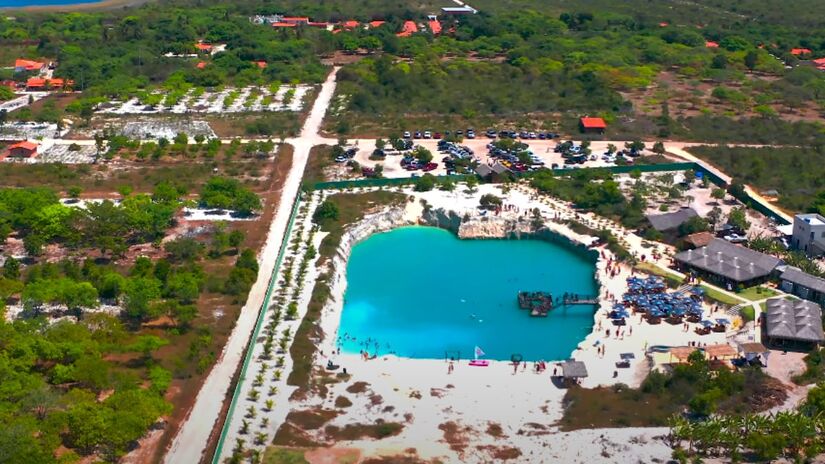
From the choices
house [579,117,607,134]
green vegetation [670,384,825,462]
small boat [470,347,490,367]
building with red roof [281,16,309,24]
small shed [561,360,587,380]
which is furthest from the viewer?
building with red roof [281,16,309,24]

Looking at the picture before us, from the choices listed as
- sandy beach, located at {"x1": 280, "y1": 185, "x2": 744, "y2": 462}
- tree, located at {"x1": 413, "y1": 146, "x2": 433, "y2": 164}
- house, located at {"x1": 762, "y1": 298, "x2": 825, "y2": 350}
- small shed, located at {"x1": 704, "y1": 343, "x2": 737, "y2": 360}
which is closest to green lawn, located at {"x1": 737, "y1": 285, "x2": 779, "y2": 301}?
house, located at {"x1": 762, "y1": 298, "x2": 825, "y2": 350}

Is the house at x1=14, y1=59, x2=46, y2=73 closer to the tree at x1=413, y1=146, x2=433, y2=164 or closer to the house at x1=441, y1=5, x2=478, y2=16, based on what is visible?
the tree at x1=413, y1=146, x2=433, y2=164

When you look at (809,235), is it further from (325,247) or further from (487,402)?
(325,247)

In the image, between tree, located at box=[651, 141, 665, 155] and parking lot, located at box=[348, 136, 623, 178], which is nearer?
parking lot, located at box=[348, 136, 623, 178]

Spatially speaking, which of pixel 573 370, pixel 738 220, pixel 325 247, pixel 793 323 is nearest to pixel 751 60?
pixel 738 220

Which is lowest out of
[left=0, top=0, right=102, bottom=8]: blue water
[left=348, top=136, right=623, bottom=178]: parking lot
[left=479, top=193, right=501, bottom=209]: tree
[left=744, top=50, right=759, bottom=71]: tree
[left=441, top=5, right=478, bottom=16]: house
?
[left=0, top=0, right=102, bottom=8]: blue water

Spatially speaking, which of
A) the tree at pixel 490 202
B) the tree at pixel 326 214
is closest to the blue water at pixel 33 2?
the tree at pixel 326 214

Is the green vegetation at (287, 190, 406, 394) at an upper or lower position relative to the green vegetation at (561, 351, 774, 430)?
lower

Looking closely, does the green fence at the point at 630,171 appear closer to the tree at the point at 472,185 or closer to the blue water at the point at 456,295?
the tree at the point at 472,185
